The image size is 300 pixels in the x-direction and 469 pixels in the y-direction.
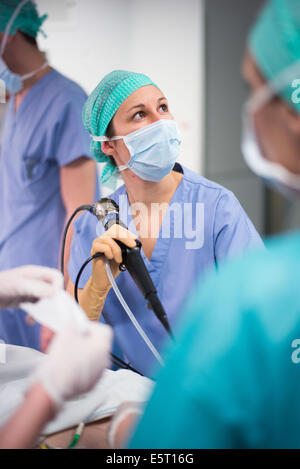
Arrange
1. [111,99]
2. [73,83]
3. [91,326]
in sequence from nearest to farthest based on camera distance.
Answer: [91,326] → [111,99] → [73,83]

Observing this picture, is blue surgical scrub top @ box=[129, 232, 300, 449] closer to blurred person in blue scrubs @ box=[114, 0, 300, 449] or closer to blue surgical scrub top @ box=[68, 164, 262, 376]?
blurred person in blue scrubs @ box=[114, 0, 300, 449]

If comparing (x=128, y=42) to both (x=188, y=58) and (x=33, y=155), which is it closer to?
(x=188, y=58)

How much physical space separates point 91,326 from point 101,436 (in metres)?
0.26

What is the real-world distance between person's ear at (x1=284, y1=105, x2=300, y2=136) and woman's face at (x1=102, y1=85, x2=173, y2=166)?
453 millimetres

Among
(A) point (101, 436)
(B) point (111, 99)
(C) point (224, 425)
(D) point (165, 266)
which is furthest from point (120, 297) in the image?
(C) point (224, 425)

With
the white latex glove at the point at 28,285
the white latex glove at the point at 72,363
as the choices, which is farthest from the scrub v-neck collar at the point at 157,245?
the white latex glove at the point at 72,363

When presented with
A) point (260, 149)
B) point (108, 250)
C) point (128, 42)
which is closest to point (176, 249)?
point (108, 250)

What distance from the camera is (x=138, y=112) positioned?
40.0 inches

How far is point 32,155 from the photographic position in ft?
4.45

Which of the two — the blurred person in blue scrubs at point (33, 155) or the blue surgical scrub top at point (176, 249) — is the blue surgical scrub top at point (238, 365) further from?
the blurred person in blue scrubs at point (33, 155)

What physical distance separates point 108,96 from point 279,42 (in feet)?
1.54

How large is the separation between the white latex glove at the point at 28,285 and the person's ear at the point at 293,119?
17.2 inches

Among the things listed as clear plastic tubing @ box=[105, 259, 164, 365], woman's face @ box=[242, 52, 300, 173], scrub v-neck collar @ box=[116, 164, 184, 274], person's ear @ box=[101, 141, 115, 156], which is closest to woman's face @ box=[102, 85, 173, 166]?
person's ear @ box=[101, 141, 115, 156]

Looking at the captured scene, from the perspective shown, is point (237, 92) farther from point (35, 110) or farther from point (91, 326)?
point (91, 326)
